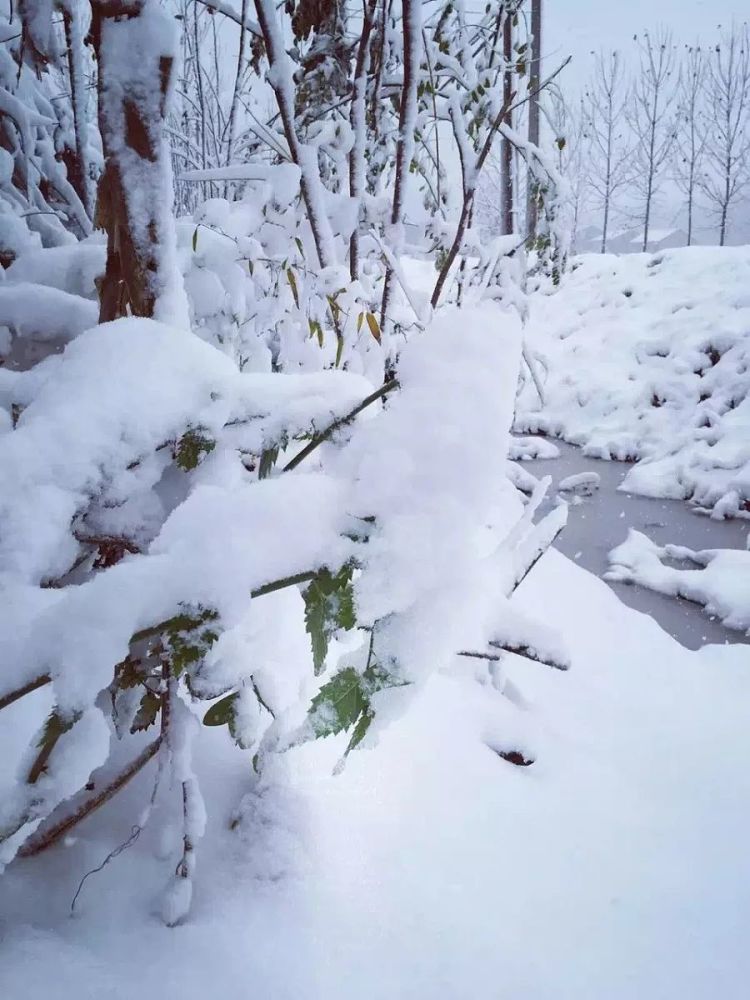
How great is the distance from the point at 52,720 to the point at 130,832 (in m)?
0.51

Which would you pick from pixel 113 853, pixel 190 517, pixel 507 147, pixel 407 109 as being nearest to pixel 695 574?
pixel 507 147

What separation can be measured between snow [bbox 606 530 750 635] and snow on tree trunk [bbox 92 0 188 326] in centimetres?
362

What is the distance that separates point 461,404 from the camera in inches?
23.0

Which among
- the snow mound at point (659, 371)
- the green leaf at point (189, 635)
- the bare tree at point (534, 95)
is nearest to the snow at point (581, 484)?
the snow mound at point (659, 371)

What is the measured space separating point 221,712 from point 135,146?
0.76 metres

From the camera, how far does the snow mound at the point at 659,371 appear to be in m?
6.11

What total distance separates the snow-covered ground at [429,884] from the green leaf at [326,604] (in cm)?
49

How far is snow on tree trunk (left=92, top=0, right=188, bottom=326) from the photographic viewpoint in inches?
28.0

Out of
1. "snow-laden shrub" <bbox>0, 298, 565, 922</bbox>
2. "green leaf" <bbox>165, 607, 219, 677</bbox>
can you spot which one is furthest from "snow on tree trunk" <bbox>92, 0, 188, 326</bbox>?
"green leaf" <bbox>165, 607, 219, 677</bbox>

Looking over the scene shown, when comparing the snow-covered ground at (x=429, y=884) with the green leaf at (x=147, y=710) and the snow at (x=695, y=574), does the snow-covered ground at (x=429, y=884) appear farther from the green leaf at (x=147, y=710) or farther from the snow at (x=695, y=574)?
the snow at (x=695, y=574)

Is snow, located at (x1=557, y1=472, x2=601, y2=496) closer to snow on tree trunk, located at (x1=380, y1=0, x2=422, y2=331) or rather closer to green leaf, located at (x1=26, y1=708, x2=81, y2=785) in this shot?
snow on tree trunk, located at (x1=380, y1=0, x2=422, y2=331)

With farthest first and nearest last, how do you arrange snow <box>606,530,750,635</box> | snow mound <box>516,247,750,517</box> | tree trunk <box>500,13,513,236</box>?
snow mound <box>516,247,750,517</box> → snow <box>606,530,750,635</box> → tree trunk <box>500,13,513,236</box>

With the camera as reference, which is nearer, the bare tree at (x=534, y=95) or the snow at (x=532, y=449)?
the bare tree at (x=534, y=95)

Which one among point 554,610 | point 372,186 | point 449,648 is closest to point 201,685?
point 449,648
